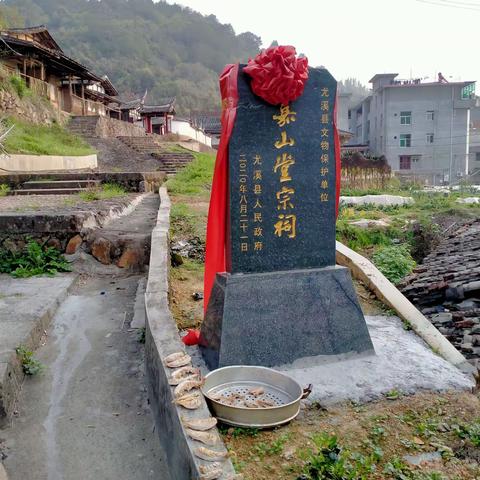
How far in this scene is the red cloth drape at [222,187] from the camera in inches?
137

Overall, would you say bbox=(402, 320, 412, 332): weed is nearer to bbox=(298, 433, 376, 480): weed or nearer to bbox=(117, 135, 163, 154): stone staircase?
bbox=(298, 433, 376, 480): weed

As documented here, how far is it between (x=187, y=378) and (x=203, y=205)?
899 centimetres

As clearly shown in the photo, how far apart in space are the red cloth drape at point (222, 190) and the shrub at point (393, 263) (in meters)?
5.33

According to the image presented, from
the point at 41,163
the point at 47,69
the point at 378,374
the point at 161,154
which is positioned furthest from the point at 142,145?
the point at 378,374

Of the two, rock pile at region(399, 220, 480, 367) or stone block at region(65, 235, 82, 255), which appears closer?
rock pile at region(399, 220, 480, 367)

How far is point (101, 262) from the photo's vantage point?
18.3 feet

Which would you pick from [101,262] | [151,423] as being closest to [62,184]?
[101,262]

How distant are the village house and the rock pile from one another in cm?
2821

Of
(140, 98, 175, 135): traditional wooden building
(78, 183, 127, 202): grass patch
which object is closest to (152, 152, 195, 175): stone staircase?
(78, 183, 127, 202): grass patch

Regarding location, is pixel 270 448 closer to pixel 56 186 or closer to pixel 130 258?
pixel 130 258

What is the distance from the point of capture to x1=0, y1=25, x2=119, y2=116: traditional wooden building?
74.5ft

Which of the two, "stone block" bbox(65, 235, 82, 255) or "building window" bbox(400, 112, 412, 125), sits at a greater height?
"building window" bbox(400, 112, 412, 125)

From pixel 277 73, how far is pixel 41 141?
53.7ft

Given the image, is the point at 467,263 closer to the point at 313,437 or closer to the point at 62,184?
the point at 313,437
